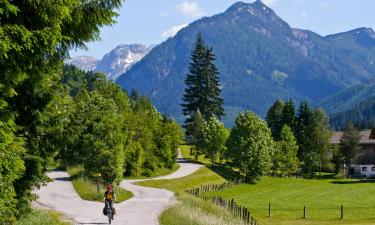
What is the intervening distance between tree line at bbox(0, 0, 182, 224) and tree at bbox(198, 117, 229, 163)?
36.3m

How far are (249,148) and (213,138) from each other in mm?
12487

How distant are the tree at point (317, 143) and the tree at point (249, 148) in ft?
77.0

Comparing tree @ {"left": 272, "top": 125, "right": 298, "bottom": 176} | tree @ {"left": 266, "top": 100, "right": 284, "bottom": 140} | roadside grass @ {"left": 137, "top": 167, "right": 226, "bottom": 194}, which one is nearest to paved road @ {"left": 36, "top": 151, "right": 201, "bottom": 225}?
roadside grass @ {"left": 137, "top": 167, "right": 226, "bottom": 194}

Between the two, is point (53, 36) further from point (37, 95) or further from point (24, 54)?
point (37, 95)

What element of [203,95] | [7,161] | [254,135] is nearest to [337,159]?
[203,95]

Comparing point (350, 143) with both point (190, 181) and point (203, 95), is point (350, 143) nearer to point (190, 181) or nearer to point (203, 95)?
point (203, 95)

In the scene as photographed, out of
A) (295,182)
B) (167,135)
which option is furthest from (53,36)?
(295,182)

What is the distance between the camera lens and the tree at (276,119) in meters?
114

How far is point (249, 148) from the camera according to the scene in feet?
267

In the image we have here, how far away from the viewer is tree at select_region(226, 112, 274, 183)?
81.3 metres

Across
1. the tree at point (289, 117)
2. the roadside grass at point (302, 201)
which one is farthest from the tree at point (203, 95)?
the roadside grass at point (302, 201)

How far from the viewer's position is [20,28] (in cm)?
1209

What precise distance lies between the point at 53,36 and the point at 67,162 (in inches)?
2446

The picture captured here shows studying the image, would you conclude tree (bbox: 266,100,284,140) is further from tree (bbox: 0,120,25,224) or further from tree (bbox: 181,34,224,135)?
tree (bbox: 0,120,25,224)
